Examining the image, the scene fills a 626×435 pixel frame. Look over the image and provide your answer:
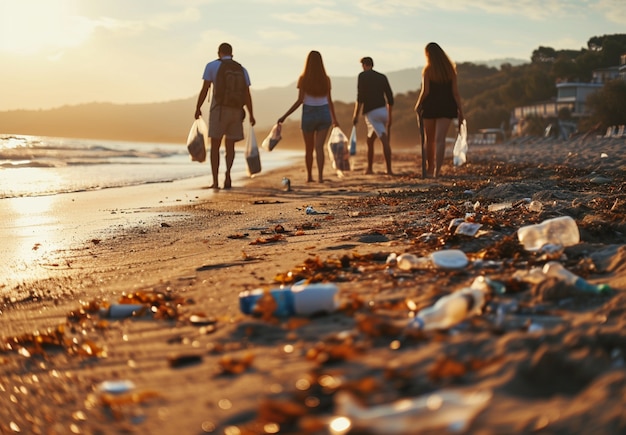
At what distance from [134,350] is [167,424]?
65 centimetres

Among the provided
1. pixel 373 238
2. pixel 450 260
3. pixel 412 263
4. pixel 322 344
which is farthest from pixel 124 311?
pixel 373 238

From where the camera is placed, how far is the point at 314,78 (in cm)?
995

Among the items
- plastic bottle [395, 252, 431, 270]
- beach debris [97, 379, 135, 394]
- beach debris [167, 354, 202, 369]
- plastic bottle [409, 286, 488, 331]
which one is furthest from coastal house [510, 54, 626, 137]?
beach debris [97, 379, 135, 394]

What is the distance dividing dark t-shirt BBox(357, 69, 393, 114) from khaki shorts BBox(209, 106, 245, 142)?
2231 millimetres

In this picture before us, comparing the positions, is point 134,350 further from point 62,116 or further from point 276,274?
point 62,116

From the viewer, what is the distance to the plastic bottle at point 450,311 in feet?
7.10

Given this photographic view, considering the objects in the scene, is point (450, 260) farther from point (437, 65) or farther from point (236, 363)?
point (437, 65)

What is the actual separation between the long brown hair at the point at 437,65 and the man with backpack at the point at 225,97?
2.54m

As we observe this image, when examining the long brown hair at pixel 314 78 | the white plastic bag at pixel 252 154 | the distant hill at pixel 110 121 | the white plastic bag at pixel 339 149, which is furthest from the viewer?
the distant hill at pixel 110 121

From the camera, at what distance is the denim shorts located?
33.0 feet

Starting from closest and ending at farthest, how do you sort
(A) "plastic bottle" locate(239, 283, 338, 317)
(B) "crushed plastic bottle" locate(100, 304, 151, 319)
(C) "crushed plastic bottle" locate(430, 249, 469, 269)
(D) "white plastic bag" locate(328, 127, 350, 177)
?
1. (A) "plastic bottle" locate(239, 283, 338, 317)
2. (B) "crushed plastic bottle" locate(100, 304, 151, 319)
3. (C) "crushed plastic bottle" locate(430, 249, 469, 269)
4. (D) "white plastic bag" locate(328, 127, 350, 177)

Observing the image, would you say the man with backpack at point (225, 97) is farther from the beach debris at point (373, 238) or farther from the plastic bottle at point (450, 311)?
the plastic bottle at point (450, 311)

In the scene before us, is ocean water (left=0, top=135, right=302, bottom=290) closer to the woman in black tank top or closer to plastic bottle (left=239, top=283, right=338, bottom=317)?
plastic bottle (left=239, top=283, right=338, bottom=317)

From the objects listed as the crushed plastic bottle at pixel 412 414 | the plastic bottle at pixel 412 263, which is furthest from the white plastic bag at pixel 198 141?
the crushed plastic bottle at pixel 412 414
